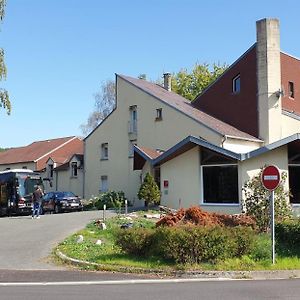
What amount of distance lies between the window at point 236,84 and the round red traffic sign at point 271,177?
2465 cm

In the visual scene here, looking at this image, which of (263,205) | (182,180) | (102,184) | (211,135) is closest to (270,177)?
(263,205)

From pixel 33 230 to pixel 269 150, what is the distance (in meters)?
13.5

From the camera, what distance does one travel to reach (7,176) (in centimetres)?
3934

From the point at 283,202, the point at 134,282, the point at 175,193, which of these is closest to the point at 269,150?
the point at 175,193

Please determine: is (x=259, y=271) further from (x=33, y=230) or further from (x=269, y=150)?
(x=269, y=150)

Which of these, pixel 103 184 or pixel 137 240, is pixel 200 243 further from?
pixel 103 184

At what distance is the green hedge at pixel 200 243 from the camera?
44.7 feet

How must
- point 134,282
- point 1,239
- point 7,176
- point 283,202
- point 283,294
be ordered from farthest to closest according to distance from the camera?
point 7,176
point 1,239
point 283,202
point 134,282
point 283,294

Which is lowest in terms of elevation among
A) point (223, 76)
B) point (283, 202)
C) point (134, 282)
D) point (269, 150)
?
point (134, 282)

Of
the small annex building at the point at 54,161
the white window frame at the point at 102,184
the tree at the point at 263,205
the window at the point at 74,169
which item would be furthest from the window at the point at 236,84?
the tree at the point at 263,205

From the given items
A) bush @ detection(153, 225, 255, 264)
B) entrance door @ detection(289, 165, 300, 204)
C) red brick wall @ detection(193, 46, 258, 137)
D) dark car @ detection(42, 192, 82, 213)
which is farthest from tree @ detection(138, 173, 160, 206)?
bush @ detection(153, 225, 255, 264)

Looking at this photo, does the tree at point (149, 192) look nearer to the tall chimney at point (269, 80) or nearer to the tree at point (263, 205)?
the tall chimney at point (269, 80)

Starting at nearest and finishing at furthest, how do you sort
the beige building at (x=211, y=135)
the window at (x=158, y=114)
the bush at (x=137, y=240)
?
the bush at (x=137, y=240)
the beige building at (x=211, y=135)
the window at (x=158, y=114)

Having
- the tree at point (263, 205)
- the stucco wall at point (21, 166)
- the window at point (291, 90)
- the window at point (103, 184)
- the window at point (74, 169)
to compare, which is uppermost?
the window at point (291, 90)
